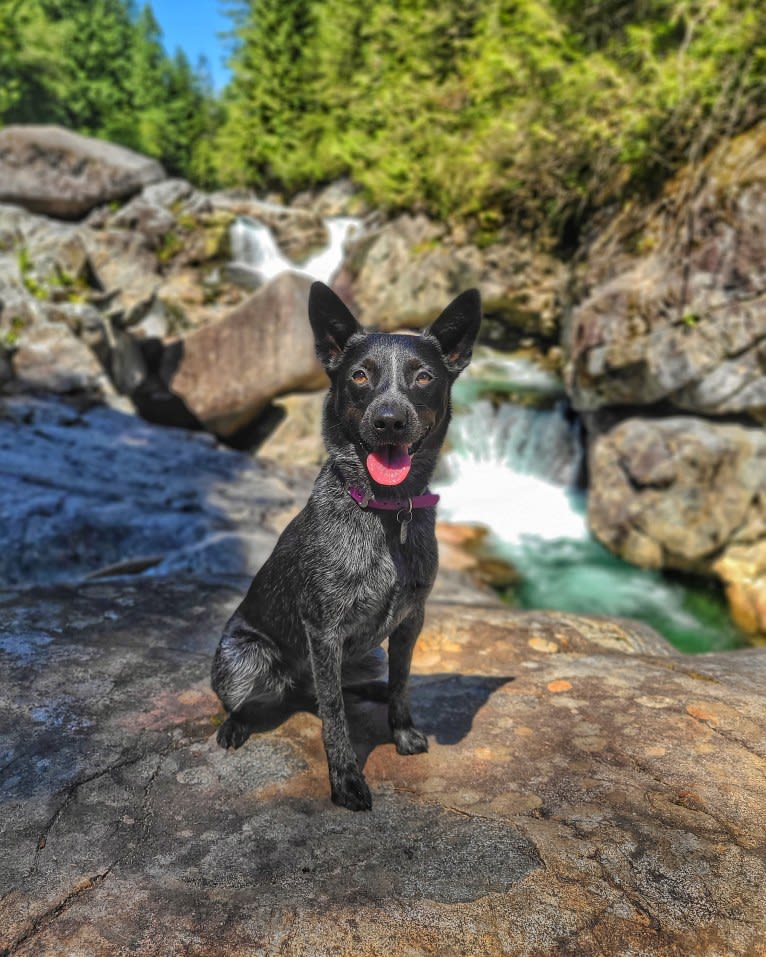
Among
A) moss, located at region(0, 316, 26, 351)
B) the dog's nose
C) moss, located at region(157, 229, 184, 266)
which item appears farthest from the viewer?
moss, located at region(157, 229, 184, 266)

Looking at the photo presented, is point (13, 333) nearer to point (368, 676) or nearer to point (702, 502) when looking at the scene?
point (368, 676)

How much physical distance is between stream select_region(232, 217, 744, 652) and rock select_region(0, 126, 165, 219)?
11118 mm

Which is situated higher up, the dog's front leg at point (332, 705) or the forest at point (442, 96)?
the forest at point (442, 96)

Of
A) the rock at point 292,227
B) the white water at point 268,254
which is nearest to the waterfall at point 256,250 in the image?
the white water at point 268,254

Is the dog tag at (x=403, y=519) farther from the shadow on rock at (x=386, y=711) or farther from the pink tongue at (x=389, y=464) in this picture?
the shadow on rock at (x=386, y=711)

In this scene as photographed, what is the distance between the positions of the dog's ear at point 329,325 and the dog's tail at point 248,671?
1.15m

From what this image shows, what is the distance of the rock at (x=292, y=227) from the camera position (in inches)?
688

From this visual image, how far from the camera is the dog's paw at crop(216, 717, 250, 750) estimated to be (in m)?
2.36

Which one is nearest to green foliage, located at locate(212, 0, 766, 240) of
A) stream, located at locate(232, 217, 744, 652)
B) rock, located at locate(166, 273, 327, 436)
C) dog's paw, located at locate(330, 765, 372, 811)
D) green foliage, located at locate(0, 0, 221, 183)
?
stream, located at locate(232, 217, 744, 652)

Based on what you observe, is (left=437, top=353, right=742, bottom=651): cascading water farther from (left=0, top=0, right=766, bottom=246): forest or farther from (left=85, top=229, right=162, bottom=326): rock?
(left=85, top=229, right=162, bottom=326): rock

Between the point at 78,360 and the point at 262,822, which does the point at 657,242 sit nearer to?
the point at 78,360

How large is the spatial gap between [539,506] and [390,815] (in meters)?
8.91

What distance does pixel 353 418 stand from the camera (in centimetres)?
220

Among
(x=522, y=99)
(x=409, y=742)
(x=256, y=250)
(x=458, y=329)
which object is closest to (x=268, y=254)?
(x=256, y=250)
